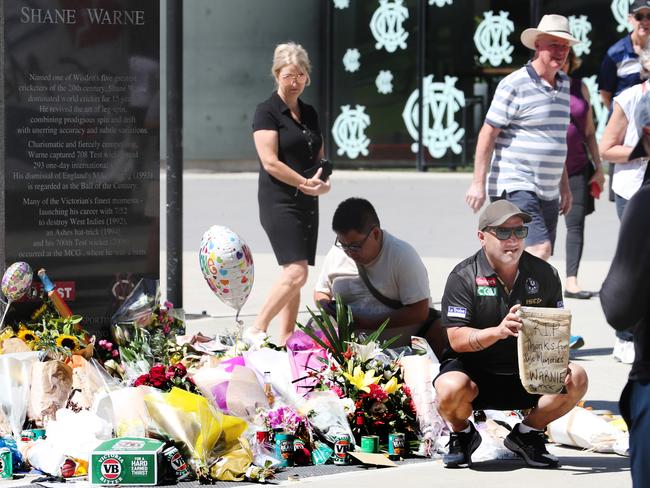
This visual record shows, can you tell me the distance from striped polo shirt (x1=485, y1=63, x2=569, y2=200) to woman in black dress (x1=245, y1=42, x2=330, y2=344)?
3.17 feet

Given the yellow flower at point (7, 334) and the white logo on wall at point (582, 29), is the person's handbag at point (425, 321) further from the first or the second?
the white logo on wall at point (582, 29)

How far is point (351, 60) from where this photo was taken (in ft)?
72.5

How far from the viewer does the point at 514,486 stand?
5.35m

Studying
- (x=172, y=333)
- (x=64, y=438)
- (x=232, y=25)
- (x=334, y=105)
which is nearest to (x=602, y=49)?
(x=334, y=105)

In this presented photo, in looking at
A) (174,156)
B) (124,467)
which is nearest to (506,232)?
(124,467)

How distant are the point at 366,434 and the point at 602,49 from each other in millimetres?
16036

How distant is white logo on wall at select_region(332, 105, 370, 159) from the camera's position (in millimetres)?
22062

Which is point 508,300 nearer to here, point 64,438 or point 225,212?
point 64,438

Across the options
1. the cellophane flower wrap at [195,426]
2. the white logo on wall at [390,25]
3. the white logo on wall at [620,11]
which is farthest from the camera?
the white logo on wall at [390,25]

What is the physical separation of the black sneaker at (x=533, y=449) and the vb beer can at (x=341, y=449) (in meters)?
0.68

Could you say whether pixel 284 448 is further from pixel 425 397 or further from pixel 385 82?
pixel 385 82

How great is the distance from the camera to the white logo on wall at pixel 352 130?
22062 mm

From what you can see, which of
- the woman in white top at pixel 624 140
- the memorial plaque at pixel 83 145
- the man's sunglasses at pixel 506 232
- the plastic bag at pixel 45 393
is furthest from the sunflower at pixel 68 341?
the woman in white top at pixel 624 140

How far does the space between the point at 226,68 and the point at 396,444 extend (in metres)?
16.1
